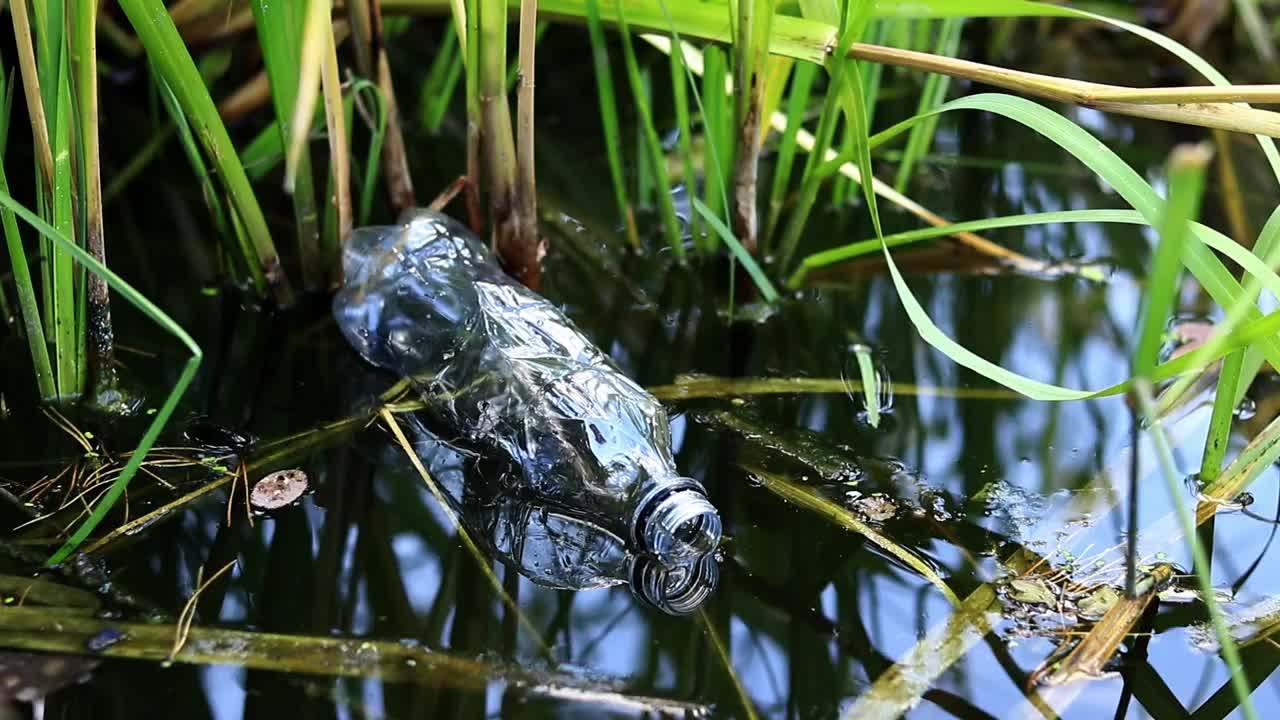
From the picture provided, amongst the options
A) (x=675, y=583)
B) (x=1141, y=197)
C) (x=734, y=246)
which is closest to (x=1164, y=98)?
(x=1141, y=197)

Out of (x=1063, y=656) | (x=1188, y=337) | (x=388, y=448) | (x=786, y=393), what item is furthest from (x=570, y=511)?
(x=1188, y=337)

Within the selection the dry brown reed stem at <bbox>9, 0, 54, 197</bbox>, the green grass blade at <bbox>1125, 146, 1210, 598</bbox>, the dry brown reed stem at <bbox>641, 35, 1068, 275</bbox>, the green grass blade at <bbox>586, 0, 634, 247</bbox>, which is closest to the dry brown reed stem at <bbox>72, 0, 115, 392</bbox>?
the dry brown reed stem at <bbox>9, 0, 54, 197</bbox>

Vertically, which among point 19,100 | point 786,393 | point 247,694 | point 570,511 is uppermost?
point 19,100

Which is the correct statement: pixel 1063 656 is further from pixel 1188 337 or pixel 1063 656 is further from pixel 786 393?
pixel 1188 337

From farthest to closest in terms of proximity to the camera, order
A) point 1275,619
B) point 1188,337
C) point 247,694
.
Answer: point 1188,337 < point 1275,619 < point 247,694

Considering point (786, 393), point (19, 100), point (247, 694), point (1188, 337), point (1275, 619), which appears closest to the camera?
point (247, 694)

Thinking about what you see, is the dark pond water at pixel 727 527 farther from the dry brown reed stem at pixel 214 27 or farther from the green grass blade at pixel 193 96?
the dry brown reed stem at pixel 214 27

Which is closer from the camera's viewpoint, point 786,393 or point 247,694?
point 247,694

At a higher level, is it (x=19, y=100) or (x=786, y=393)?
(x=19, y=100)

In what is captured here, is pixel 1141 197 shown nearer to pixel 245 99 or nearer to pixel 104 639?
pixel 104 639
